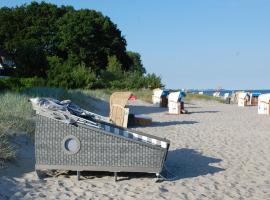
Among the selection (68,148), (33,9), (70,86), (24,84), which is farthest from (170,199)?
(33,9)

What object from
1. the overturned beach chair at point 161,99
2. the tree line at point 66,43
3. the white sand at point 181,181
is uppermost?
the tree line at point 66,43

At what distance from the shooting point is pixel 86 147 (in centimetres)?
714

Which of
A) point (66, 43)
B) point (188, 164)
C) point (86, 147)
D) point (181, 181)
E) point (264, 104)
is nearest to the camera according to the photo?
point (86, 147)

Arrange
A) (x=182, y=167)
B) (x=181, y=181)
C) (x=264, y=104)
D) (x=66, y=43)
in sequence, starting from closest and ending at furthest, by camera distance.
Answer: (x=181, y=181)
(x=182, y=167)
(x=264, y=104)
(x=66, y=43)

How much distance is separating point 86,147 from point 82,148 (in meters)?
0.06

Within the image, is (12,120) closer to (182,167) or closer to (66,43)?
(182,167)

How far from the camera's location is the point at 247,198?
6680 mm

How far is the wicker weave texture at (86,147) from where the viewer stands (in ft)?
23.4

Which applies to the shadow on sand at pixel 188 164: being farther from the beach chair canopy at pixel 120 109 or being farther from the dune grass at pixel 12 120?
the beach chair canopy at pixel 120 109

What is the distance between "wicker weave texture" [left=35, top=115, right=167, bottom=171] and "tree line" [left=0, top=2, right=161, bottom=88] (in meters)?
31.2

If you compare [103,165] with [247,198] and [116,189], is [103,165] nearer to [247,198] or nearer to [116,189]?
[116,189]

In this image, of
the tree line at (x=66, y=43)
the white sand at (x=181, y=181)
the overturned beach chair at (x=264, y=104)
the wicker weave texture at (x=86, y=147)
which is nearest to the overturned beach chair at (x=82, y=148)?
the wicker weave texture at (x=86, y=147)

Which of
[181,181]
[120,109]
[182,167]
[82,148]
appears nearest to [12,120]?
[82,148]

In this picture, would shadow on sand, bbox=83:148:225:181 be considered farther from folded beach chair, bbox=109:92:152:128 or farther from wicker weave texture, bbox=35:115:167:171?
folded beach chair, bbox=109:92:152:128
